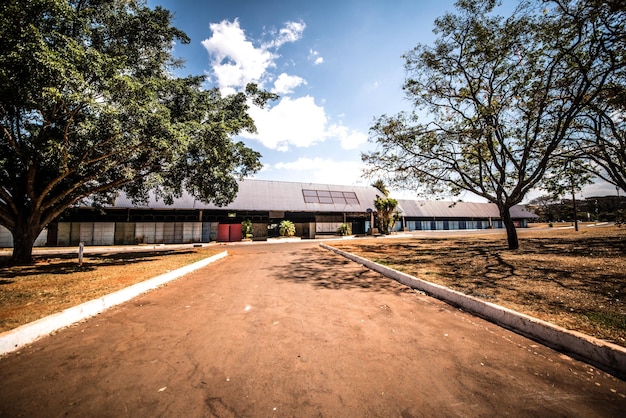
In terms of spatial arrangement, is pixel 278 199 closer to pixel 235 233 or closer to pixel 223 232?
pixel 235 233

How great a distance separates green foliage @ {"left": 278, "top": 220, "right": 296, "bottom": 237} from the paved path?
25.3 m

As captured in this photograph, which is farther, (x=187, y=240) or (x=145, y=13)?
(x=187, y=240)

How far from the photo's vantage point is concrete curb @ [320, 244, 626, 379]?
306 cm

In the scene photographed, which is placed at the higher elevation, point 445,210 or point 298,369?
point 445,210

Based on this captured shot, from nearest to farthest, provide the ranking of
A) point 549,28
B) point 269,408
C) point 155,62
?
point 269,408 → point 549,28 → point 155,62

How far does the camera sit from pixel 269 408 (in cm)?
244

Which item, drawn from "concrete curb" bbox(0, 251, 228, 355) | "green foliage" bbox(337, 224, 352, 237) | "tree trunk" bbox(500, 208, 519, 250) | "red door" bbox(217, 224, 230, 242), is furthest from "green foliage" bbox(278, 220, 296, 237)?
"concrete curb" bbox(0, 251, 228, 355)

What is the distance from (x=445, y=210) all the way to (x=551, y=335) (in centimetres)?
4434

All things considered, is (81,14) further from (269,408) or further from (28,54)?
(269,408)

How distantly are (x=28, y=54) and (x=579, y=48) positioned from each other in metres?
18.8

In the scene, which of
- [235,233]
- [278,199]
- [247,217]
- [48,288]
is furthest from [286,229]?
[48,288]

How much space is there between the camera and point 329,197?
1347 inches

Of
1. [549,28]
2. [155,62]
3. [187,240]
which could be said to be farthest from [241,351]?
[187,240]

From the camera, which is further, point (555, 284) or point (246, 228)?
point (246, 228)
